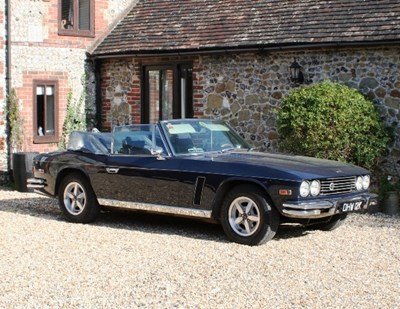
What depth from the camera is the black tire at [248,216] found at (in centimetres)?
800

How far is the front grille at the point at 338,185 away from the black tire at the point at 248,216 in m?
0.61

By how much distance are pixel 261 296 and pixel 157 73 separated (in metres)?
9.72

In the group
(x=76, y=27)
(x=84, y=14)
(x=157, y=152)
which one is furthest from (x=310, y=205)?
(x=84, y=14)

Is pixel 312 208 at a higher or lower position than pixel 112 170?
lower

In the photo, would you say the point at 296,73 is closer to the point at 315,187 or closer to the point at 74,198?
the point at 74,198

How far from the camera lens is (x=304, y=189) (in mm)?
7875

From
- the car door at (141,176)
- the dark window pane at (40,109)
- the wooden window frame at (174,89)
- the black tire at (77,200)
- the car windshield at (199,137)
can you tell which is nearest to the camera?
the car door at (141,176)

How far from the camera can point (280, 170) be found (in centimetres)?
801

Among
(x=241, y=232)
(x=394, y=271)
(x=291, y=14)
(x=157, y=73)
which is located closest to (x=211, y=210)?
(x=241, y=232)

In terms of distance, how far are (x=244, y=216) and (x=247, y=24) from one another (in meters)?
6.31

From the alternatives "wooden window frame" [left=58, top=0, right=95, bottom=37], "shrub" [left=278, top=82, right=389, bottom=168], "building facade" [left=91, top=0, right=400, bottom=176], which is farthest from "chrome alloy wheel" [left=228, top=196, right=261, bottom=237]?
"wooden window frame" [left=58, top=0, right=95, bottom=37]

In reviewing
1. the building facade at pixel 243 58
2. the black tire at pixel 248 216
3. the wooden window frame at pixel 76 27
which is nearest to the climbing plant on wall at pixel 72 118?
the building facade at pixel 243 58

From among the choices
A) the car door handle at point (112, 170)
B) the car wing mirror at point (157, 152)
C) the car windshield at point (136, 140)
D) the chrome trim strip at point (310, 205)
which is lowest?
the chrome trim strip at point (310, 205)

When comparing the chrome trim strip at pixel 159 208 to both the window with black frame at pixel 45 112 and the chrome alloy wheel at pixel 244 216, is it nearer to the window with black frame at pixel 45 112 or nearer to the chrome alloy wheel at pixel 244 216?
the chrome alloy wheel at pixel 244 216
